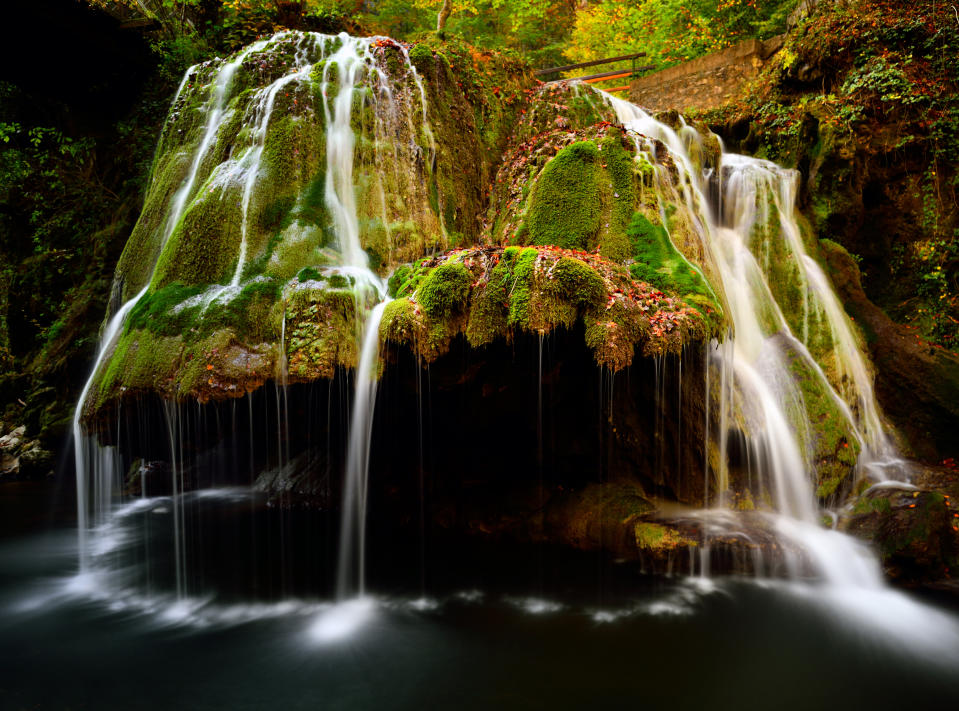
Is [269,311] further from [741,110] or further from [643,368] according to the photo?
Answer: [741,110]

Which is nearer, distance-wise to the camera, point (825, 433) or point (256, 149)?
point (256, 149)

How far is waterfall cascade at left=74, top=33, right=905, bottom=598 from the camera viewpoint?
5328 mm

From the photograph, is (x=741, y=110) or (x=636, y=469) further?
(x=741, y=110)

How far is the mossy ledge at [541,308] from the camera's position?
465cm

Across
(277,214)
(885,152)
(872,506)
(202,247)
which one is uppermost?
(885,152)

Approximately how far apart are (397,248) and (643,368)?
336 centimetres

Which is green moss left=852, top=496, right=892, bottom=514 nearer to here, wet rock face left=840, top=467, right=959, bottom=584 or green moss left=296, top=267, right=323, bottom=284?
wet rock face left=840, top=467, right=959, bottom=584

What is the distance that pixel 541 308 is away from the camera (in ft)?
15.2

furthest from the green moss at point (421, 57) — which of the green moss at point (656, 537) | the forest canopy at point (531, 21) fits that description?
the green moss at point (656, 537)

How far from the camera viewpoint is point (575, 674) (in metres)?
4.11

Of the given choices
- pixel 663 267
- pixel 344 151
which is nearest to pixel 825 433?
pixel 663 267

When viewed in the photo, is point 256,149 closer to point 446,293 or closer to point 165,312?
point 165,312

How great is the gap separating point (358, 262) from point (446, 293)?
162 cm

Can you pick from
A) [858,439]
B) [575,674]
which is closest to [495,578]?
[575,674]
